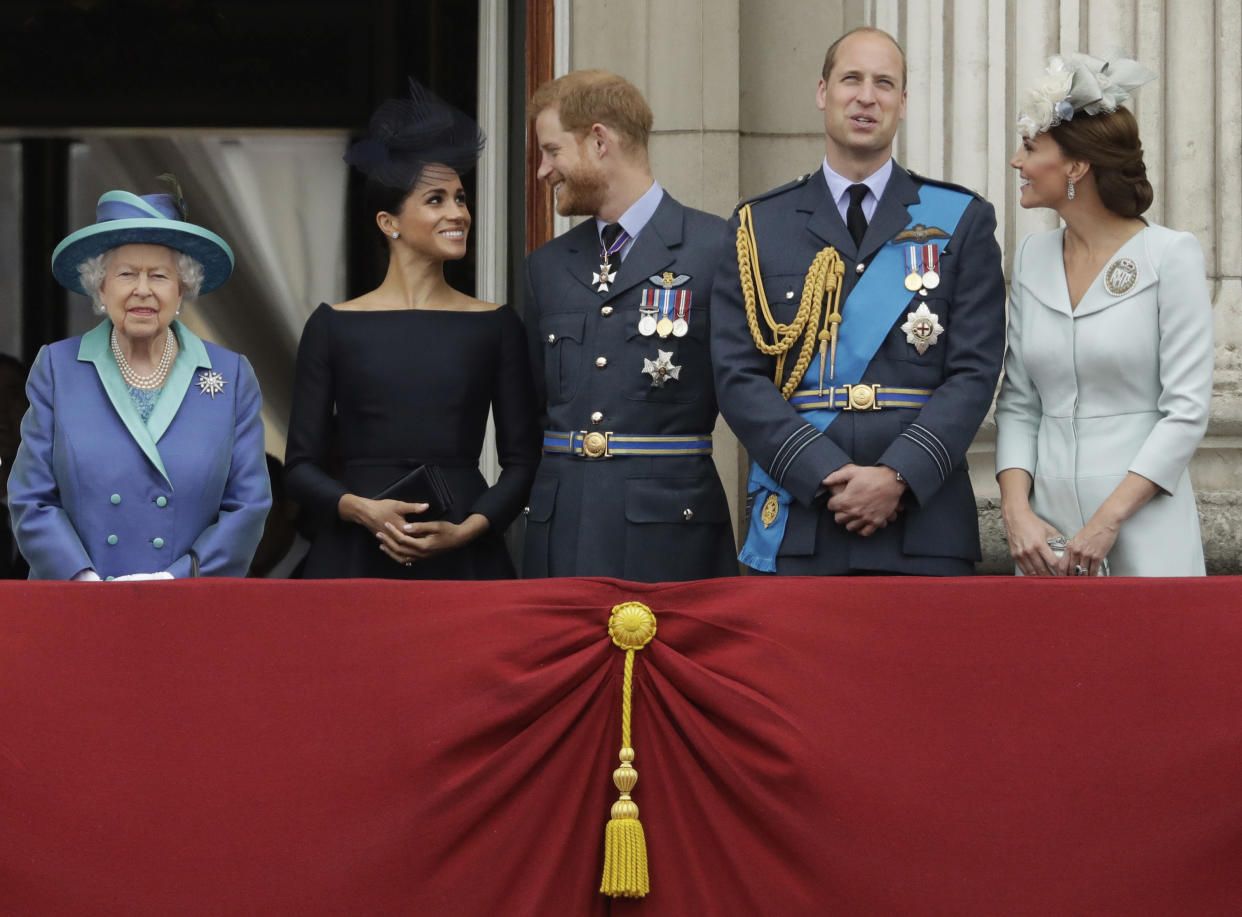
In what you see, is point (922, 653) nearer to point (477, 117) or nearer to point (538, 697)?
point (538, 697)

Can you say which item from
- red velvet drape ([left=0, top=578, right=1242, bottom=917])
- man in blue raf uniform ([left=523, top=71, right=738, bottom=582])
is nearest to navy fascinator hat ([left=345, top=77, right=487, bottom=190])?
man in blue raf uniform ([left=523, top=71, right=738, bottom=582])

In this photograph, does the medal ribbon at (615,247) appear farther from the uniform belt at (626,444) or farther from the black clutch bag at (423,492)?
the black clutch bag at (423,492)

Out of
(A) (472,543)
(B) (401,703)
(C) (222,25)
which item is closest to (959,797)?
(B) (401,703)

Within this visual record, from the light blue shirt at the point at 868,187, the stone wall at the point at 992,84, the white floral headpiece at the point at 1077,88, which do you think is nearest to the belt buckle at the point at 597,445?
the light blue shirt at the point at 868,187

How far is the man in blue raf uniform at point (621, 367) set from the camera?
380 centimetres

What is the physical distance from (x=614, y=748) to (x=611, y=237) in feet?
4.67

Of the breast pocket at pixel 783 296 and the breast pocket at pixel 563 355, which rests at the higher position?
the breast pocket at pixel 783 296

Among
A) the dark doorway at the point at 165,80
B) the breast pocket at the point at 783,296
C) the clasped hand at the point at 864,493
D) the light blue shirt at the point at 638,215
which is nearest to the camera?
the clasped hand at the point at 864,493

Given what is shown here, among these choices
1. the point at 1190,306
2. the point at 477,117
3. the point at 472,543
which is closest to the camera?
the point at 1190,306

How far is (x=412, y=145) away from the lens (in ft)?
13.3

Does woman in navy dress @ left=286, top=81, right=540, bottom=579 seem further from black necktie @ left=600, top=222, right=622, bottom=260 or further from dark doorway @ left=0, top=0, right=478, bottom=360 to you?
dark doorway @ left=0, top=0, right=478, bottom=360

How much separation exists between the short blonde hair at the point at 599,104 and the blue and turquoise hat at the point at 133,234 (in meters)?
0.80

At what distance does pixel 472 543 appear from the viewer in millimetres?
3893

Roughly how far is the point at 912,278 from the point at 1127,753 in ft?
3.60
